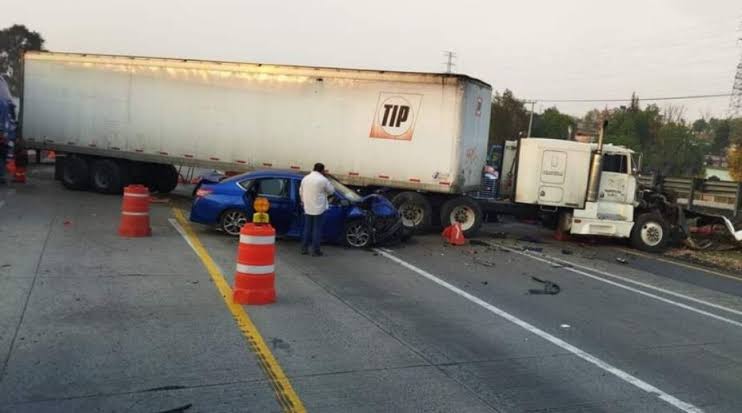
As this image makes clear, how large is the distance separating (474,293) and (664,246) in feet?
30.4

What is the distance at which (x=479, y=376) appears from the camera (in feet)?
18.2

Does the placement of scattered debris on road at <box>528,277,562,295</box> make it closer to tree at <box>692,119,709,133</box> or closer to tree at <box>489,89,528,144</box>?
tree at <box>489,89,528,144</box>

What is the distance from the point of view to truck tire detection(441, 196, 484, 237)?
1554 cm

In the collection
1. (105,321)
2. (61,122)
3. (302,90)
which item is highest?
(302,90)

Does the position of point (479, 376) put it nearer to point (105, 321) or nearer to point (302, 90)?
point (105, 321)

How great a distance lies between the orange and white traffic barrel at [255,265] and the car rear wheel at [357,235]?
4.98 m

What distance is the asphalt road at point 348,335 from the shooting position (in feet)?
16.3

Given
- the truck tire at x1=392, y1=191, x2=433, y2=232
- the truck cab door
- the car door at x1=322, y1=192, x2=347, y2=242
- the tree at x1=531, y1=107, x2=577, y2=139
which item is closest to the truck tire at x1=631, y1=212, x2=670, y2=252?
the truck cab door

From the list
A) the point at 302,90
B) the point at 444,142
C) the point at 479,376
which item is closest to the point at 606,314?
the point at 479,376

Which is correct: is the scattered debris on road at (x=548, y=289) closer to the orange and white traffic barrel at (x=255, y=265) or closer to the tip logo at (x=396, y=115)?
the orange and white traffic barrel at (x=255, y=265)

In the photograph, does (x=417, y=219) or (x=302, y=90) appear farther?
(x=302, y=90)

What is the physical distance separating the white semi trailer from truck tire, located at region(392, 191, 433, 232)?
25 mm

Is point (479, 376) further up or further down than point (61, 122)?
further down

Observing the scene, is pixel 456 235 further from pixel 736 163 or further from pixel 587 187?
pixel 736 163
